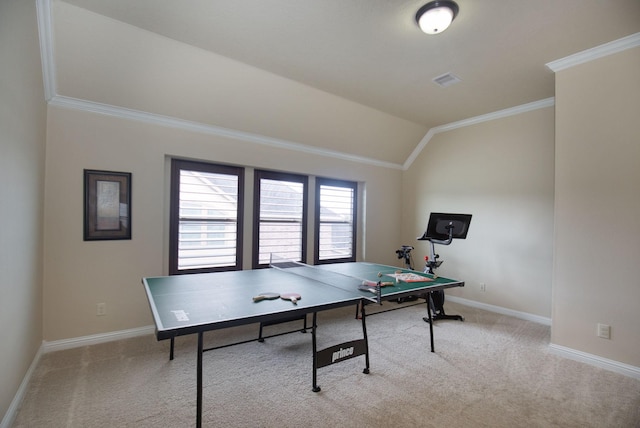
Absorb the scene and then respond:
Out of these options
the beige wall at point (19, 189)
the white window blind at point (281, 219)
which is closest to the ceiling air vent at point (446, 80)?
the white window blind at point (281, 219)

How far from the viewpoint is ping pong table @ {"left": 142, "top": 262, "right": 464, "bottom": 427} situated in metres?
1.75

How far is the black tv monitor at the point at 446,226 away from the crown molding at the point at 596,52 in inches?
75.2

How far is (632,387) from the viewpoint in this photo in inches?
100

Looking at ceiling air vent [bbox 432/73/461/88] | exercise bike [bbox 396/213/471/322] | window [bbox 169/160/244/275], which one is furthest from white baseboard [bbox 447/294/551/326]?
window [bbox 169/160/244/275]

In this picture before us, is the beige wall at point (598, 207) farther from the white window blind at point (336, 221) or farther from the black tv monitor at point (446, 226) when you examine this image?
the white window blind at point (336, 221)

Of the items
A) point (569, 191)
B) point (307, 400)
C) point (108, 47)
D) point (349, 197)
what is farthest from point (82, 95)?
point (569, 191)

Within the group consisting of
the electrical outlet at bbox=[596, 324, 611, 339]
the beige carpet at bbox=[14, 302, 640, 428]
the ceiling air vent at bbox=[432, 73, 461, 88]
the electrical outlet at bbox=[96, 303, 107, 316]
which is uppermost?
the ceiling air vent at bbox=[432, 73, 461, 88]

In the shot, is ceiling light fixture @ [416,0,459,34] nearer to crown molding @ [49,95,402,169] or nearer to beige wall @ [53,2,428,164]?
beige wall @ [53,2,428,164]

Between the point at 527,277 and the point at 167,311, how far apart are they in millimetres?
4554

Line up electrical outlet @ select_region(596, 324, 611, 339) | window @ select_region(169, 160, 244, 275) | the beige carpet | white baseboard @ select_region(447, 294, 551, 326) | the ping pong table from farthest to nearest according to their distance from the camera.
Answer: white baseboard @ select_region(447, 294, 551, 326), window @ select_region(169, 160, 244, 275), electrical outlet @ select_region(596, 324, 611, 339), the beige carpet, the ping pong table

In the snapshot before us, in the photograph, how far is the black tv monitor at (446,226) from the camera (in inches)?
164

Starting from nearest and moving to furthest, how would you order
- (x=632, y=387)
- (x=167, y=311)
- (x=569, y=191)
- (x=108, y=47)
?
(x=167, y=311), (x=632, y=387), (x=108, y=47), (x=569, y=191)

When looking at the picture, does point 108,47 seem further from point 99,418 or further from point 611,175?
point 611,175

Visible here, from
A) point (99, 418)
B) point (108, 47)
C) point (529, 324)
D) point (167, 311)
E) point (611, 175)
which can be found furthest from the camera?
point (529, 324)
